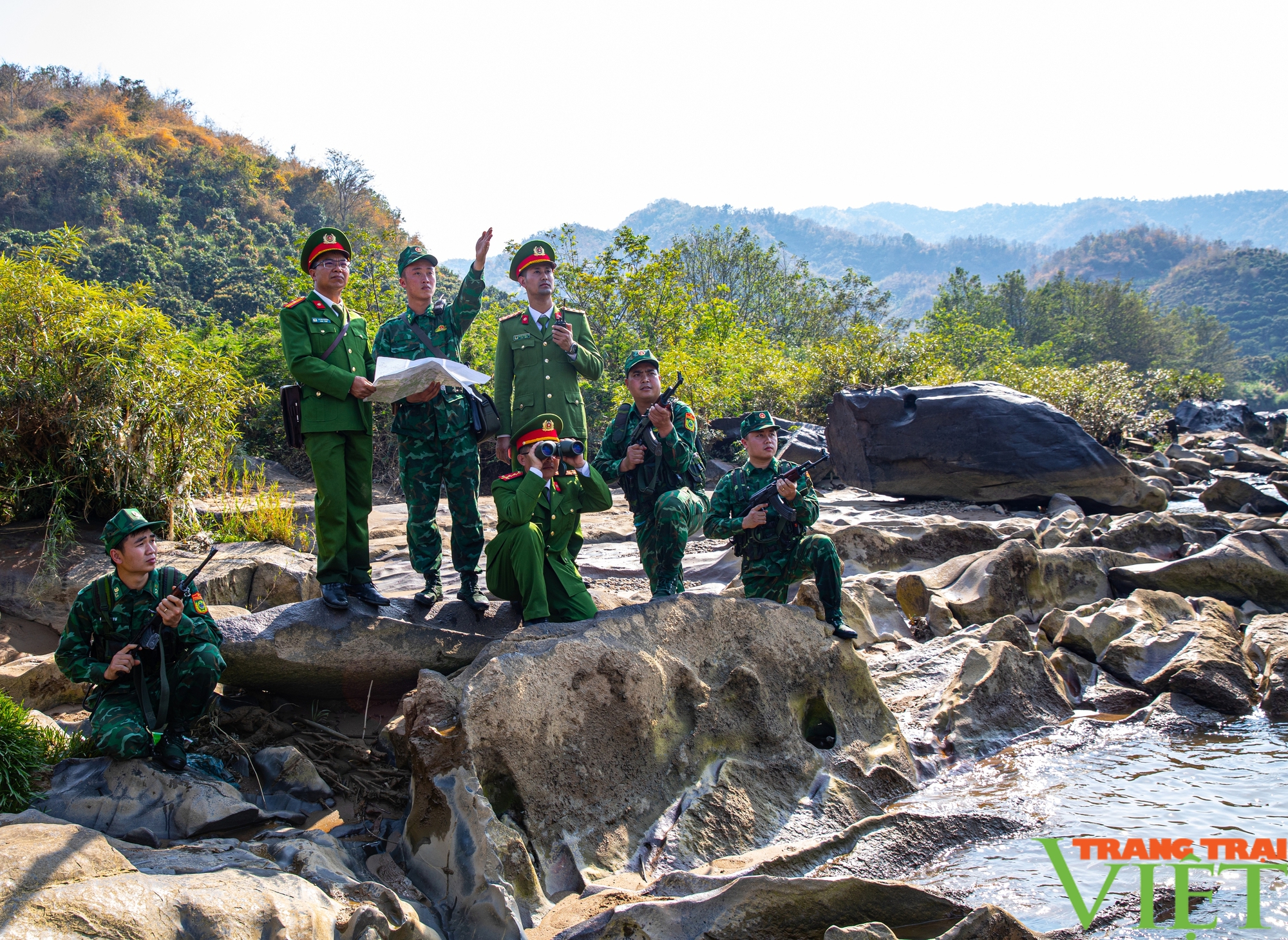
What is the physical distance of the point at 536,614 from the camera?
178 inches

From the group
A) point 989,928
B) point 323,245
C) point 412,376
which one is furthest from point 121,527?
point 989,928

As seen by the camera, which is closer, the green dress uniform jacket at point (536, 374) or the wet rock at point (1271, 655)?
the green dress uniform jacket at point (536, 374)

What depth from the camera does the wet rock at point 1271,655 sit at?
5707mm

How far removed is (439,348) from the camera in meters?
5.10

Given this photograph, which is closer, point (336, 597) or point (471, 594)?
point (336, 597)

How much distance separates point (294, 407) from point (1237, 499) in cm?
1374

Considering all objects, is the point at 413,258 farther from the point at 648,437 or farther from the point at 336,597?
the point at 336,597

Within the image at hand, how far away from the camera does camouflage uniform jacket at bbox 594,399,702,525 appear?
5.28 meters

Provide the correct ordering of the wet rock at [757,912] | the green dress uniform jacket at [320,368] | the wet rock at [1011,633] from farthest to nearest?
the wet rock at [1011,633] → the green dress uniform jacket at [320,368] → the wet rock at [757,912]

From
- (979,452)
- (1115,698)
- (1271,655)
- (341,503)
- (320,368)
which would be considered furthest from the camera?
(979,452)

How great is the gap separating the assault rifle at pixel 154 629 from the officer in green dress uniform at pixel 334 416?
0.72 meters

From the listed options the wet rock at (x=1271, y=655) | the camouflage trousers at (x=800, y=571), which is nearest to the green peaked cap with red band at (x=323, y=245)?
the camouflage trousers at (x=800, y=571)

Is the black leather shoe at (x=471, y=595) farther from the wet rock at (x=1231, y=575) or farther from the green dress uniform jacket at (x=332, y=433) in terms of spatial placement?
the wet rock at (x=1231, y=575)

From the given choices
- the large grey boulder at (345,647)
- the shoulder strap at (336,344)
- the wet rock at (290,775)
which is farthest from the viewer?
the shoulder strap at (336,344)
